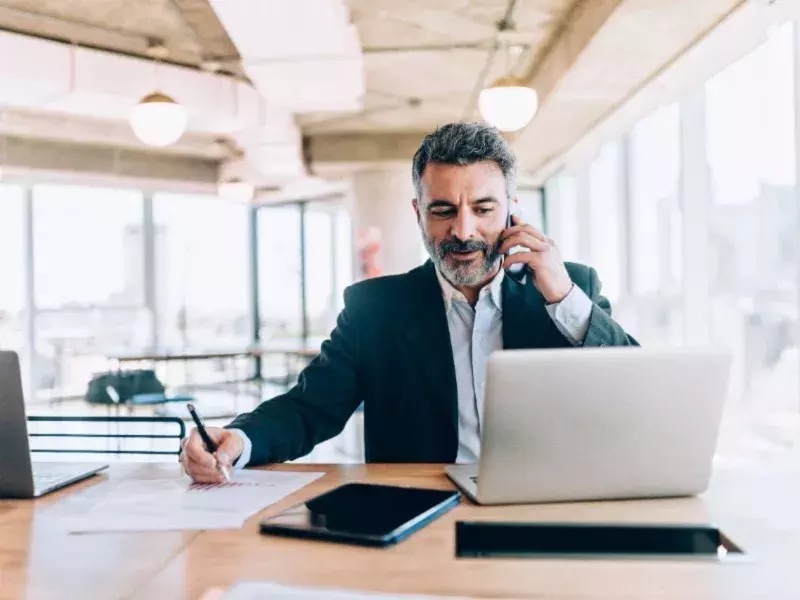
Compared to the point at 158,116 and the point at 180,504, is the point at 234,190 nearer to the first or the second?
the point at 158,116

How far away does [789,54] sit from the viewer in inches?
167

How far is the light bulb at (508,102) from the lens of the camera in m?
4.59

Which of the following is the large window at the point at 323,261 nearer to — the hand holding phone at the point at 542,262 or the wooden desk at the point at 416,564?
the hand holding phone at the point at 542,262

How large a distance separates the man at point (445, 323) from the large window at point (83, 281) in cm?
908

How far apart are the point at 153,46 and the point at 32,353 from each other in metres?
6.30

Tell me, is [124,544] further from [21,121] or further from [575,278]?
[21,121]

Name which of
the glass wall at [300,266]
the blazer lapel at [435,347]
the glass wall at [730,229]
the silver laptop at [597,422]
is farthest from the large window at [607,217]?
the silver laptop at [597,422]

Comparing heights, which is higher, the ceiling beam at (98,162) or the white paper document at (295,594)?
the ceiling beam at (98,162)

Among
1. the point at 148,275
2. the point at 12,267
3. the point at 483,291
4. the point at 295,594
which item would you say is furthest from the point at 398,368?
the point at 148,275

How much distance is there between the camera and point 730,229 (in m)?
5.24

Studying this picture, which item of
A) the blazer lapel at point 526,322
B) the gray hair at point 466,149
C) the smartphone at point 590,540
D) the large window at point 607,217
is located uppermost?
the large window at point 607,217

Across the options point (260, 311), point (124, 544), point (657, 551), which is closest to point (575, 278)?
point (657, 551)

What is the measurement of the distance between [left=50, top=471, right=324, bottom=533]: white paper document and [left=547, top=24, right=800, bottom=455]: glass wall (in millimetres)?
2613

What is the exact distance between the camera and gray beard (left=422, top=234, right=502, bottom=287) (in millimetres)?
1925
